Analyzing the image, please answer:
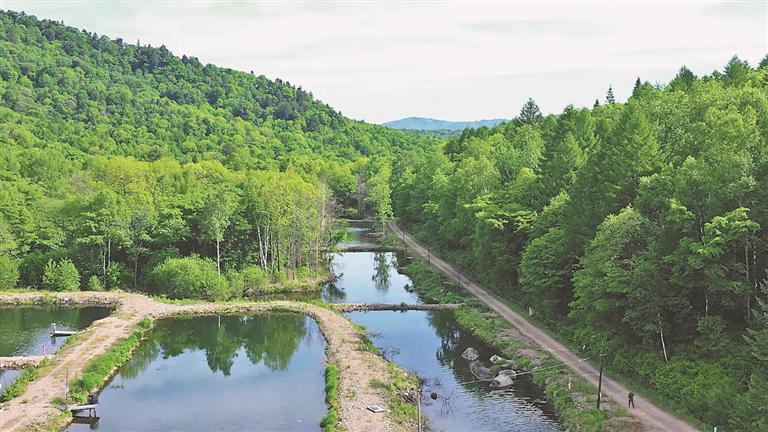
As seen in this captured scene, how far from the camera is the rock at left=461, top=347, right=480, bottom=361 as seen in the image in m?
38.4

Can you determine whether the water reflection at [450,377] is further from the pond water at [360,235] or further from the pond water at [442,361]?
the pond water at [360,235]

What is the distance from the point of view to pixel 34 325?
45.8 meters

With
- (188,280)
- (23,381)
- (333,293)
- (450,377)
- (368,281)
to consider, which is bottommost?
(450,377)

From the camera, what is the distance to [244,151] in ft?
410

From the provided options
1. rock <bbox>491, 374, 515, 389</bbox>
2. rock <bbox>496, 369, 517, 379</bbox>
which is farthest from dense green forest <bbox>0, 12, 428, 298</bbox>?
rock <bbox>491, 374, 515, 389</bbox>

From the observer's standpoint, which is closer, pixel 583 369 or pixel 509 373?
pixel 583 369

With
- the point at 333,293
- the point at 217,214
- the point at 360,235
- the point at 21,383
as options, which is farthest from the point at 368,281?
the point at 21,383

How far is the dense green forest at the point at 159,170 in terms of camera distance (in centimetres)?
5609

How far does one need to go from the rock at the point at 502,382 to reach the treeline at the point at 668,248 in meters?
5.11

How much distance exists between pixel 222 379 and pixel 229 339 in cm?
774

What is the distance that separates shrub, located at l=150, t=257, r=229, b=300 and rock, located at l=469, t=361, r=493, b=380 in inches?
977

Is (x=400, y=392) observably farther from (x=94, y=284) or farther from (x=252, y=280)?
(x=94, y=284)

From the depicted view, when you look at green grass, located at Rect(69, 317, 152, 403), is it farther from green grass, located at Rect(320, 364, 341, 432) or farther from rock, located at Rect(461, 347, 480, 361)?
rock, located at Rect(461, 347, 480, 361)

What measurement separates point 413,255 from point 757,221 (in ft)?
159
